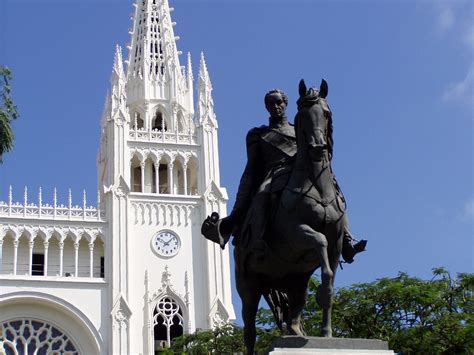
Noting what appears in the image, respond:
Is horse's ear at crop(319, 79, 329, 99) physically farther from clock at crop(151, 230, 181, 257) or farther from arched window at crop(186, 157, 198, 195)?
arched window at crop(186, 157, 198, 195)

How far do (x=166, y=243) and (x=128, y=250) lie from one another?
234 centimetres

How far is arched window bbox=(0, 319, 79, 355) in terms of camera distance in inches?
1698

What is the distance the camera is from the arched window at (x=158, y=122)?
5303 cm

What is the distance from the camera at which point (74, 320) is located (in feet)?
146

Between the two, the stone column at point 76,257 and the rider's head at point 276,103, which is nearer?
the rider's head at point 276,103

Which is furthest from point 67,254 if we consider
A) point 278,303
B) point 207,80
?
point 278,303

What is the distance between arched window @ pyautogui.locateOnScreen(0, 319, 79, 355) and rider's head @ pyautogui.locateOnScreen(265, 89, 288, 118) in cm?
3750

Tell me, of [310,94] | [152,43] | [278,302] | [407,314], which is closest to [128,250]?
[152,43]

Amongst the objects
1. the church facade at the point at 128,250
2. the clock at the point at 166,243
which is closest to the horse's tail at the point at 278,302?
the church facade at the point at 128,250

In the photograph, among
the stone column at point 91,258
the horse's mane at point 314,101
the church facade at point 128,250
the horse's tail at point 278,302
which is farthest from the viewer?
the stone column at point 91,258

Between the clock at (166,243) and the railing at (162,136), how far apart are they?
6.37 metres

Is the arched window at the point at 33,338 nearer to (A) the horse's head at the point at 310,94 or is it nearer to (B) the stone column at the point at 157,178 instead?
(B) the stone column at the point at 157,178

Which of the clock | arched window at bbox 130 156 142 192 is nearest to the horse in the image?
the clock

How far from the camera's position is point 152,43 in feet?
182
